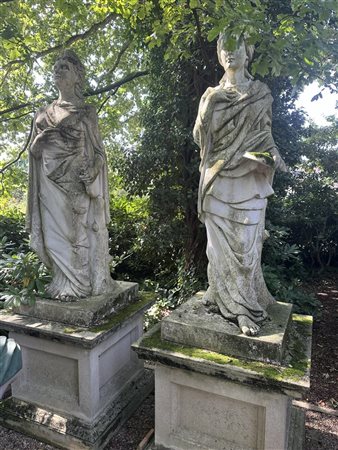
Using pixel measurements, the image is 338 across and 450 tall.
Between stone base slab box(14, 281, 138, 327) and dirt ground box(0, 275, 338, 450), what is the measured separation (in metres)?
1.06

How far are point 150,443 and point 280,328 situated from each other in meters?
1.45

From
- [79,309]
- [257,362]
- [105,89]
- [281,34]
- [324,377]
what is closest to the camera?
[257,362]

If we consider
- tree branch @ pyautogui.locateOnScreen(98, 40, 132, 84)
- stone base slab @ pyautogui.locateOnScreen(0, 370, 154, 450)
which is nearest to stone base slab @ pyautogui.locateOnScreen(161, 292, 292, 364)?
stone base slab @ pyautogui.locateOnScreen(0, 370, 154, 450)

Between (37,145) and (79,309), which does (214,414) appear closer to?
(79,309)

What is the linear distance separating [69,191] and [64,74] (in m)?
1.04

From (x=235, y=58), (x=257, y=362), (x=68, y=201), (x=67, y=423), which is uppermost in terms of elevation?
(x=235, y=58)

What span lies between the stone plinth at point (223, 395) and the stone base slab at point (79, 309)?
0.55 meters

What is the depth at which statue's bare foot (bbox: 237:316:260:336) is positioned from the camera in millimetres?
2258

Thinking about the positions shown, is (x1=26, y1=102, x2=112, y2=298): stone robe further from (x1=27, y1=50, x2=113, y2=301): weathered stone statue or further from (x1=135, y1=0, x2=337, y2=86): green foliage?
(x1=135, y1=0, x2=337, y2=86): green foliage

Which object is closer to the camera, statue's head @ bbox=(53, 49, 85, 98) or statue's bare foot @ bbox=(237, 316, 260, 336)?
statue's bare foot @ bbox=(237, 316, 260, 336)

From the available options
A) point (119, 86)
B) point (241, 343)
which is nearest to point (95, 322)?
point (241, 343)

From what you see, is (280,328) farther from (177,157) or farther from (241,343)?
(177,157)

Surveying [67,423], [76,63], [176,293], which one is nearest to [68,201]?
[76,63]

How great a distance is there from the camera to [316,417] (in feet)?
10.9
